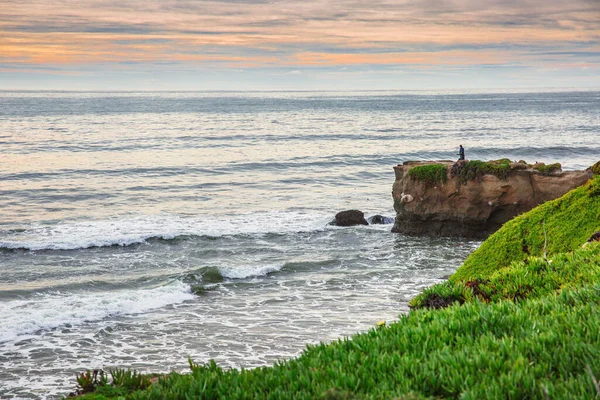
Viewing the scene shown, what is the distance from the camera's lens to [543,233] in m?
13.8

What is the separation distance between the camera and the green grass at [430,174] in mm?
25219

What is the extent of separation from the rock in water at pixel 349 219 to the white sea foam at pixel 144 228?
807 millimetres

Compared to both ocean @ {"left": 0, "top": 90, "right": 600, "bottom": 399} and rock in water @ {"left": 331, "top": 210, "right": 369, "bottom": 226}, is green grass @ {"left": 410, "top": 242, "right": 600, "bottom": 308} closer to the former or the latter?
ocean @ {"left": 0, "top": 90, "right": 600, "bottom": 399}

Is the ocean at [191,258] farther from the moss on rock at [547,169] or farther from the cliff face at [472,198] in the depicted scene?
the moss on rock at [547,169]

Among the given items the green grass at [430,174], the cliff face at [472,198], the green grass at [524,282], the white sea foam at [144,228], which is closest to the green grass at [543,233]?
the green grass at [524,282]

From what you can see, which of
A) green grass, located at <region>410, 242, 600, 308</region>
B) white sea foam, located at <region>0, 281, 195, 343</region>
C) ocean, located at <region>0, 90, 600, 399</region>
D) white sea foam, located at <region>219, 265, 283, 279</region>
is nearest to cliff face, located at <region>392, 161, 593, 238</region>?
ocean, located at <region>0, 90, 600, 399</region>

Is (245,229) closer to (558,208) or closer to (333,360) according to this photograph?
(558,208)

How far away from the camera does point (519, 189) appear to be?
80.0 ft

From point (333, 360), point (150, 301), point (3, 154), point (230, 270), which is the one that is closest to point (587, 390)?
point (333, 360)

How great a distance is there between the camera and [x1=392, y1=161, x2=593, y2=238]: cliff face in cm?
2412

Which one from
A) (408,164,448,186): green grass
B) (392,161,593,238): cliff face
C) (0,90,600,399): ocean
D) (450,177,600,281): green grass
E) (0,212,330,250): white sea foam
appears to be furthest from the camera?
(0,212,330,250): white sea foam

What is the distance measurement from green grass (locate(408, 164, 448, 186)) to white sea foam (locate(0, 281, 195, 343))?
1107 cm

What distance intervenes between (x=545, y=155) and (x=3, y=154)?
47.6 metres

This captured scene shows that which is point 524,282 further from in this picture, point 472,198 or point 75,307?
point 472,198
